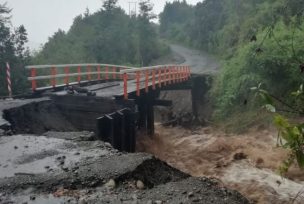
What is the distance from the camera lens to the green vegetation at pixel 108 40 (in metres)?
41.4

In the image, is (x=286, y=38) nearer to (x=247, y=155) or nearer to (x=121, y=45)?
(x=247, y=155)

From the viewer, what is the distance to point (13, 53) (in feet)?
79.3

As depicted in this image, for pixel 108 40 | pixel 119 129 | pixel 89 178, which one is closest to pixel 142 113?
pixel 119 129

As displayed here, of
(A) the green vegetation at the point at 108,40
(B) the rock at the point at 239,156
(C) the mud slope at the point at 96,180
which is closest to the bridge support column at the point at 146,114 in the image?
(B) the rock at the point at 239,156

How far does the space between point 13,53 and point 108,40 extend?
754 inches

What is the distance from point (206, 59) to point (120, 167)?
37689mm

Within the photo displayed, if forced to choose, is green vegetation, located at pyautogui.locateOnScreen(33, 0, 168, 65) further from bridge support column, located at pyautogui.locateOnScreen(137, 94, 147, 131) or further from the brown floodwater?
the brown floodwater

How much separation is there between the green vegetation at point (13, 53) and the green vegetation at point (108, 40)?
12.8 m

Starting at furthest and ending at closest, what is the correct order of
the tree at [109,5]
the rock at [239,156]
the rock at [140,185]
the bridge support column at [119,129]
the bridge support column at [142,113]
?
1. the tree at [109,5]
2. the bridge support column at [142,113]
3. the rock at [239,156]
4. the bridge support column at [119,129]
5. the rock at [140,185]

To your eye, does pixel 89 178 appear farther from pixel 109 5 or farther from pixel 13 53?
pixel 109 5

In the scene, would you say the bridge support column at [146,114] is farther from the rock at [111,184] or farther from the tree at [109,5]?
the tree at [109,5]

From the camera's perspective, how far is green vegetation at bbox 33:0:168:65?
4138 cm

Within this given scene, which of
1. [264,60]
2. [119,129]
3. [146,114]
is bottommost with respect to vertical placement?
[146,114]

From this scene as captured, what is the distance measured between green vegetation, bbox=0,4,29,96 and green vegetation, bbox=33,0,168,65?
1284 cm
